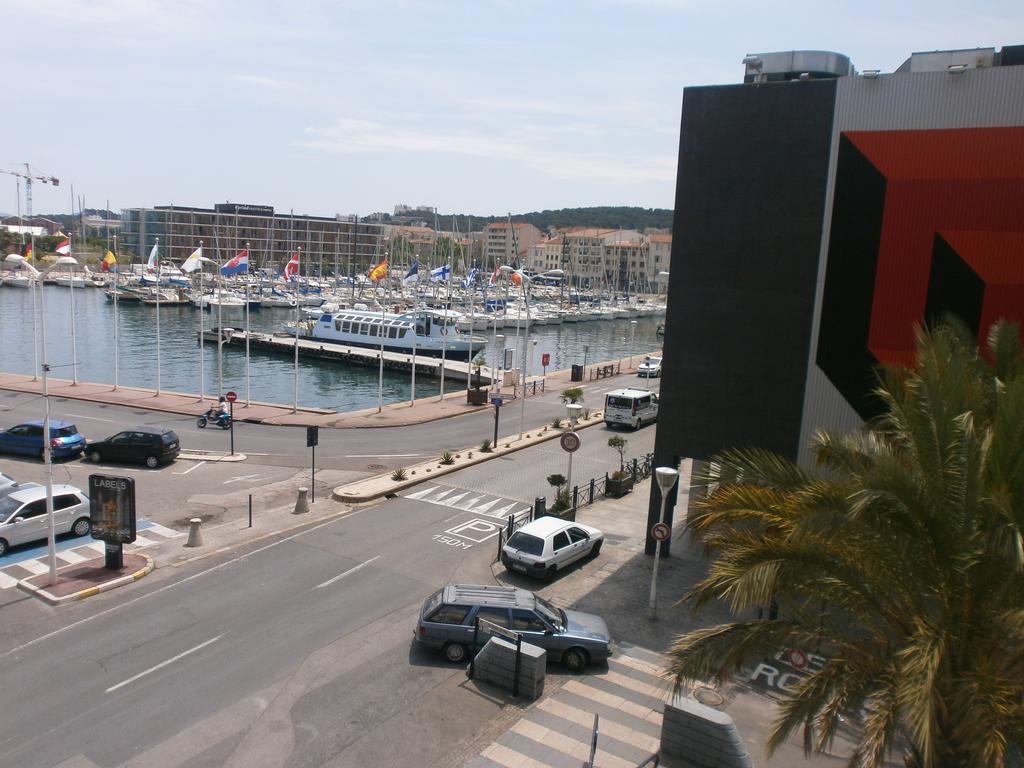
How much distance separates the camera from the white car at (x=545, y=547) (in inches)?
766

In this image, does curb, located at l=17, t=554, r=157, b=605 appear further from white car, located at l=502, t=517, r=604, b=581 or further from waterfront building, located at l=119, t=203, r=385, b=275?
waterfront building, located at l=119, t=203, r=385, b=275

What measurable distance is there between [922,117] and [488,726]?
14.0 m

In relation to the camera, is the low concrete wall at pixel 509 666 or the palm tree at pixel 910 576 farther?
the low concrete wall at pixel 509 666

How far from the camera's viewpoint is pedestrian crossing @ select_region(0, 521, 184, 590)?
18.6 metres

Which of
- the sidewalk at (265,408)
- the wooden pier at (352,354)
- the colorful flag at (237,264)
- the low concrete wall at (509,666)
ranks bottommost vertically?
the wooden pier at (352,354)

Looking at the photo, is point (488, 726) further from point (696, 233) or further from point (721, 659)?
point (696, 233)

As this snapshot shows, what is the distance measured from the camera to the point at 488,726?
42.2 feet

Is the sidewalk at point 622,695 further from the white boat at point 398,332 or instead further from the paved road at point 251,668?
the white boat at point 398,332

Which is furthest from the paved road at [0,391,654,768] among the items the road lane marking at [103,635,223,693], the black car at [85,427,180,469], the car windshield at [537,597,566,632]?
the black car at [85,427,180,469]

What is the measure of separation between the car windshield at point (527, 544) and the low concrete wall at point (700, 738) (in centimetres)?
783

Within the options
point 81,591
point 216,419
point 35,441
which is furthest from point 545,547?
point 216,419

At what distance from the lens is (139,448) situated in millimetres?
30125

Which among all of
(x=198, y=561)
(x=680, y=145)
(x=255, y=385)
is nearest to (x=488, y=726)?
(x=198, y=561)

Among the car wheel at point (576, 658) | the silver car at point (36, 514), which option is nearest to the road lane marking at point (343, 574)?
the silver car at point (36, 514)
